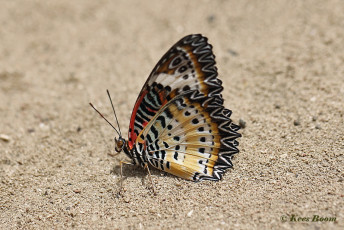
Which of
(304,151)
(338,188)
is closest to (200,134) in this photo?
(304,151)

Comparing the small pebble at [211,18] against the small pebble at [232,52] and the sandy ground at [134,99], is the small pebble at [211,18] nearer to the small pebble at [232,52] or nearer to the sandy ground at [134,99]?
the sandy ground at [134,99]

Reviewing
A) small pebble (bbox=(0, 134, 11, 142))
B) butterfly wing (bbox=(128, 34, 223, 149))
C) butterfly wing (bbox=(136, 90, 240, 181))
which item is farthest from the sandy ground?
butterfly wing (bbox=(128, 34, 223, 149))

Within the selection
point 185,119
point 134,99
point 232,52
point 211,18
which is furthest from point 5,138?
point 211,18

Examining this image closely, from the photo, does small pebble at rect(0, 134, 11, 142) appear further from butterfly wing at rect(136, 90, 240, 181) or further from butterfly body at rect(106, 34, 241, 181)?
butterfly wing at rect(136, 90, 240, 181)

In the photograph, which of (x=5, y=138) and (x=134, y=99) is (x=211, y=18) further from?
(x=5, y=138)

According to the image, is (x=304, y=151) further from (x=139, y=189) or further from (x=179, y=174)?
(x=139, y=189)

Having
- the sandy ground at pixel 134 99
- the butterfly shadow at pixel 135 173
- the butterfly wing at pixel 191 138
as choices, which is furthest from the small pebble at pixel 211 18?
the butterfly shadow at pixel 135 173
